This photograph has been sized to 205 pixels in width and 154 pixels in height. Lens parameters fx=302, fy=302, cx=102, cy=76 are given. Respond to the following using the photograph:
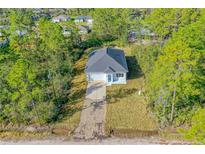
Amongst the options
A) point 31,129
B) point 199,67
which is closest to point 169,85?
point 199,67

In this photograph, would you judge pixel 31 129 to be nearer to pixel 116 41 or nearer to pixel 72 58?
pixel 72 58

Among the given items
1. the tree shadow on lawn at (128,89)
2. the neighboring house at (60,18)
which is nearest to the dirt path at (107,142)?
the tree shadow on lawn at (128,89)

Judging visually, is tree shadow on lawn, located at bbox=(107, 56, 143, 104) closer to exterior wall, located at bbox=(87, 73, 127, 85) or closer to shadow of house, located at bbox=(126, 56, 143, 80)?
shadow of house, located at bbox=(126, 56, 143, 80)

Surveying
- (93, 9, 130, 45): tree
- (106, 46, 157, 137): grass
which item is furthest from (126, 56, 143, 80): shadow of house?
(93, 9, 130, 45): tree

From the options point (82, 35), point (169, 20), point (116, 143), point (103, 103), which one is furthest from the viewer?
point (82, 35)

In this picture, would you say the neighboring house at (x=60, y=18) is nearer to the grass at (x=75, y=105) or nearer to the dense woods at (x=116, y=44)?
the dense woods at (x=116, y=44)

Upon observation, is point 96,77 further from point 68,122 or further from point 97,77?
point 68,122

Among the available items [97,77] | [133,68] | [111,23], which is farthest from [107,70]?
[111,23]
